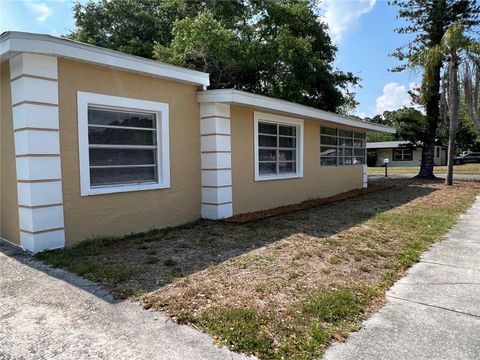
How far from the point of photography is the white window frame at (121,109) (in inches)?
A: 213

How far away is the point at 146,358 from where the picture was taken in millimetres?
2547

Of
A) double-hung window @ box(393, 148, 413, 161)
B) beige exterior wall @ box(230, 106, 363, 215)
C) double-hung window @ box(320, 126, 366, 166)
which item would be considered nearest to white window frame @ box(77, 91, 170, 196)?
beige exterior wall @ box(230, 106, 363, 215)

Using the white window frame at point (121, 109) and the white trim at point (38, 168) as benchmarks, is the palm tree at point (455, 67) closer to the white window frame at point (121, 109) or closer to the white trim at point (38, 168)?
the white window frame at point (121, 109)

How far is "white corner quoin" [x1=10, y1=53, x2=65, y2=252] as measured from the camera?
15.8ft

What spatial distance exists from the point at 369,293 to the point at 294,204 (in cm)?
614

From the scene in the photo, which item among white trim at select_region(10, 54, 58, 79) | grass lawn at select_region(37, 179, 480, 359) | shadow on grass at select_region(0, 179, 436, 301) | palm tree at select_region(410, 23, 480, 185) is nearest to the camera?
grass lawn at select_region(37, 179, 480, 359)

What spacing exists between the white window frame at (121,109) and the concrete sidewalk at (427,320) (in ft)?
14.1

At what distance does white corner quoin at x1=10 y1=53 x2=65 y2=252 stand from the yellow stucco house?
0.01 metres

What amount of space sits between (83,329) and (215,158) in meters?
4.76

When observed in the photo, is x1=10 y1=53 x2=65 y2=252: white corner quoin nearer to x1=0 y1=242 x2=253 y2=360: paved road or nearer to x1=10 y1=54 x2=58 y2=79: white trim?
x1=10 y1=54 x2=58 y2=79: white trim

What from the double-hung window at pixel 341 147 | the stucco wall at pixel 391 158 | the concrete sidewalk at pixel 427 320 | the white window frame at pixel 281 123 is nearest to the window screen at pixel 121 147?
the white window frame at pixel 281 123

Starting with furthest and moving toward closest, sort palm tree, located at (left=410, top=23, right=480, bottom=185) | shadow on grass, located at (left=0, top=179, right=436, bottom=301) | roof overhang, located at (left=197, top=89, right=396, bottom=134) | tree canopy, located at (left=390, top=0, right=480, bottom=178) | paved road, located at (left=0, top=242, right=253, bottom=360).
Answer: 1. tree canopy, located at (left=390, top=0, right=480, bottom=178)
2. palm tree, located at (left=410, top=23, right=480, bottom=185)
3. roof overhang, located at (left=197, top=89, right=396, bottom=134)
4. shadow on grass, located at (left=0, top=179, right=436, bottom=301)
5. paved road, located at (left=0, top=242, right=253, bottom=360)

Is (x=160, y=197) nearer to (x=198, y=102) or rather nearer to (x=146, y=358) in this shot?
(x=198, y=102)

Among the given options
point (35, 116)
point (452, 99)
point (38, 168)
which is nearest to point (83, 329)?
point (38, 168)
